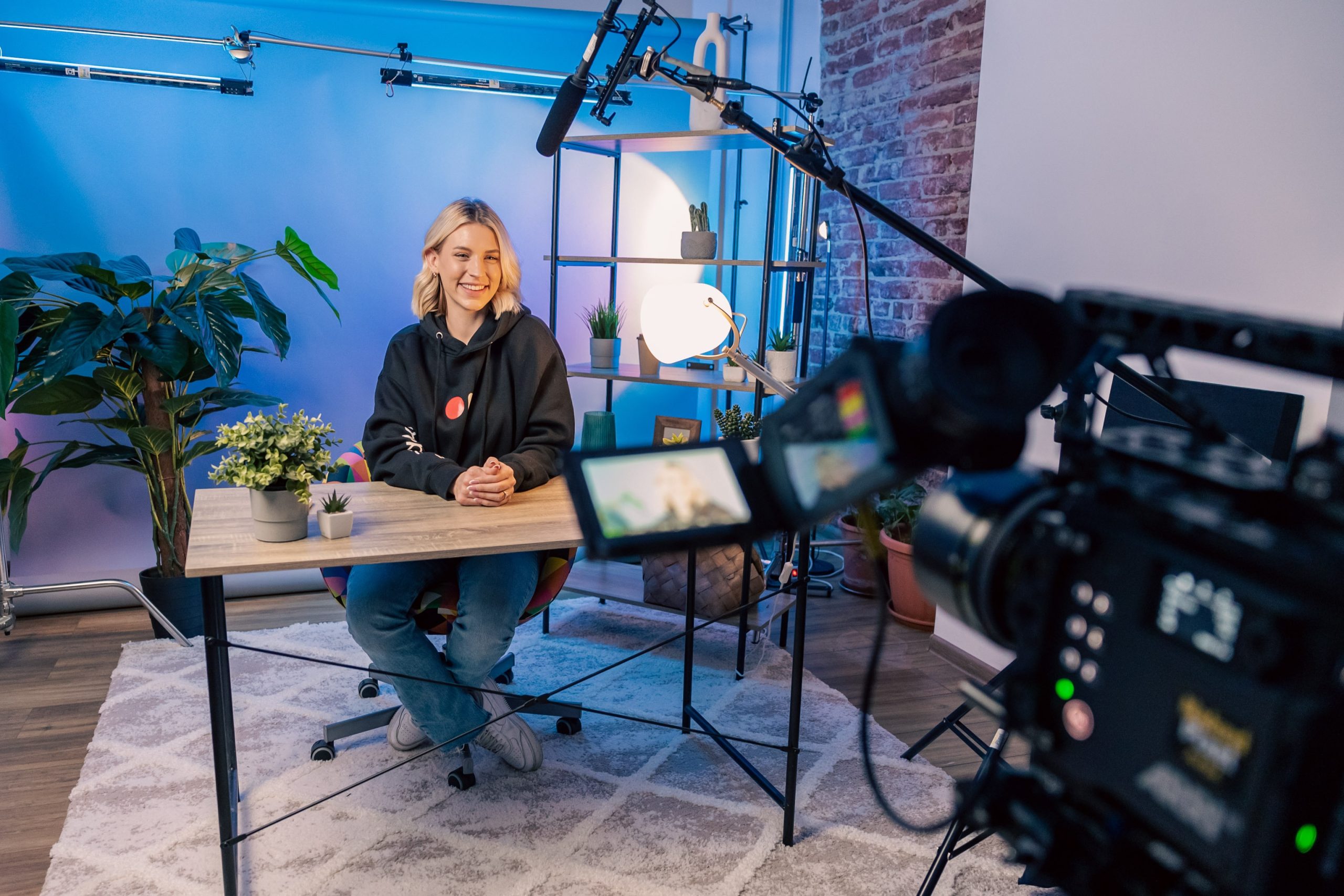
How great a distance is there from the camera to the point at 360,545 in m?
1.75

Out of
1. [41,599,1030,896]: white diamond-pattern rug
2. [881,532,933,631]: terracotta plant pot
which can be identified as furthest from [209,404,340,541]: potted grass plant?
[881,532,933,631]: terracotta plant pot

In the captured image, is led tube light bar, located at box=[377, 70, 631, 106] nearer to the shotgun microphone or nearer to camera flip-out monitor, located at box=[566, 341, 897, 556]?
the shotgun microphone

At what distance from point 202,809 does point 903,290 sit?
9.37 ft

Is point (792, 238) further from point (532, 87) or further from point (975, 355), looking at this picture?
point (975, 355)

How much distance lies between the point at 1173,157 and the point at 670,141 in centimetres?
162

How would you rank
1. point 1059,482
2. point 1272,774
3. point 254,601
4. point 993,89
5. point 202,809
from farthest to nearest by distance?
point 254,601
point 993,89
point 202,809
point 1059,482
point 1272,774

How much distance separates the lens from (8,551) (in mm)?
3170

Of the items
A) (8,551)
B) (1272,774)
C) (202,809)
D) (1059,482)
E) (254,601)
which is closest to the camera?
(1272,774)

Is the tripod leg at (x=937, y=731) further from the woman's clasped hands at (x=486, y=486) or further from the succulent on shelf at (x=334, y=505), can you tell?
the succulent on shelf at (x=334, y=505)

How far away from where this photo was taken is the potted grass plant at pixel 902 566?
3.33 meters

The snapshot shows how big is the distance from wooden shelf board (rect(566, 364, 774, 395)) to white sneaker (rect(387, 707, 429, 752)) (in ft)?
4.30

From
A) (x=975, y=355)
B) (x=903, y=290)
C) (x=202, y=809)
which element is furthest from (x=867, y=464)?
(x=903, y=290)

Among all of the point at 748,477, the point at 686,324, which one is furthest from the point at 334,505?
the point at 748,477

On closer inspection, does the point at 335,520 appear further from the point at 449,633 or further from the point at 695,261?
the point at 695,261
